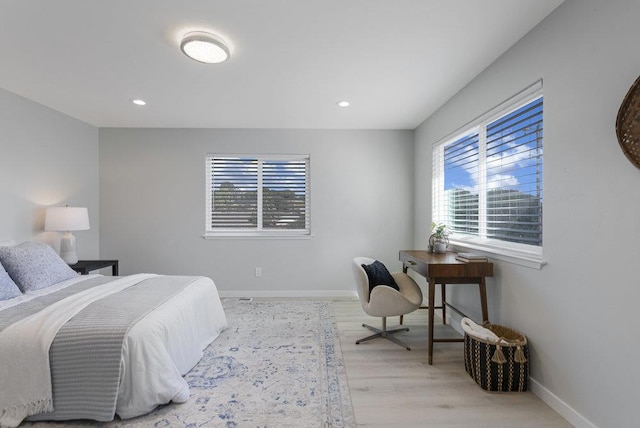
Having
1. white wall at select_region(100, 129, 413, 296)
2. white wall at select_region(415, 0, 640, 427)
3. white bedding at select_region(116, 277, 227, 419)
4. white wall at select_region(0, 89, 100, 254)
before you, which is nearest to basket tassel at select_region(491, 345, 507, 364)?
white wall at select_region(415, 0, 640, 427)

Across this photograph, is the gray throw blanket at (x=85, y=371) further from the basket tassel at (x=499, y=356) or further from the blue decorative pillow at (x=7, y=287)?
the basket tassel at (x=499, y=356)

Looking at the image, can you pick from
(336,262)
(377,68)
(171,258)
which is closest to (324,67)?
(377,68)

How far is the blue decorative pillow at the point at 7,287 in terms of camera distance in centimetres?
212

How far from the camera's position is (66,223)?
3156 millimetres

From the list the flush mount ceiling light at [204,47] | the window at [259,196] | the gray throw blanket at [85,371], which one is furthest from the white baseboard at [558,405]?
the flush mount ceiling light at [204,47]

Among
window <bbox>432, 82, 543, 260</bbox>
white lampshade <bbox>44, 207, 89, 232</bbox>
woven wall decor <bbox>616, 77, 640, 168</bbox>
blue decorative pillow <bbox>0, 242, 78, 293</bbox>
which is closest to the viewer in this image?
woven wall decor <bbox>616, 77, 640, 168</bbox>

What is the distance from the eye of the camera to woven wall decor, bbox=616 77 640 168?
1.29 meters

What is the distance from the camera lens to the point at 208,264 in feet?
13.6

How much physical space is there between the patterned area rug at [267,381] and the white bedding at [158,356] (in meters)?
0.10

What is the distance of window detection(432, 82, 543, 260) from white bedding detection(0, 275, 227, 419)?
2.48 meters

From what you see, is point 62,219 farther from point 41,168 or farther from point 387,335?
point 387,335

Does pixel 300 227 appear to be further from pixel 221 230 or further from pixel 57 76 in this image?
pixel 57 76

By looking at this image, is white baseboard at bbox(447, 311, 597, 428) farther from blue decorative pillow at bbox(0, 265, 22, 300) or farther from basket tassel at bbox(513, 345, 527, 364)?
blue decorative pillow at bbox(0, 265, 22, 300)

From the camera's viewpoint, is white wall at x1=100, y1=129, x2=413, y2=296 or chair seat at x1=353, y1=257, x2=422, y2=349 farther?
white wall at x1=100, y1=129, x2=413, y2=296
